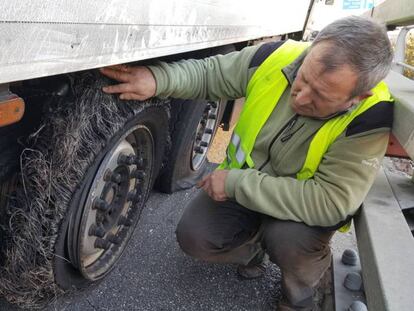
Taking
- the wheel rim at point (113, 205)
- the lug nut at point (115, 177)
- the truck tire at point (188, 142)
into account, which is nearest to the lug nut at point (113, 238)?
the wheel rim at point (113, 205)

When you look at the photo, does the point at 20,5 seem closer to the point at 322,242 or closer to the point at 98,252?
the point at 98,252

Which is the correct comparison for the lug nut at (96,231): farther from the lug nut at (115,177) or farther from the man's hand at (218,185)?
the man's hand at (218,185)

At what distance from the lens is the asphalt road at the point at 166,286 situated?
1987 mm

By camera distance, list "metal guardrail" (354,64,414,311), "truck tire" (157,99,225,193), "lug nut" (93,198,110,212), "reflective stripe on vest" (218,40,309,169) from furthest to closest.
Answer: "truck tire" (157,99,225,193), "reflective stripe on vest" (218,40,309,169), "lug nut" (93,198,110,212), "metal guardrail" (354,64,414,311)

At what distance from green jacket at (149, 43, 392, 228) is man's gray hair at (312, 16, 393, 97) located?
141 millimetres

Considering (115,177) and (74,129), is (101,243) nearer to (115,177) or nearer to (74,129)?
(115,177)

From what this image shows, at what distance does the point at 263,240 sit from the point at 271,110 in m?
0.58

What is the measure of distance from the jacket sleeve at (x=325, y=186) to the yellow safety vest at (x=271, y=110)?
4 cm

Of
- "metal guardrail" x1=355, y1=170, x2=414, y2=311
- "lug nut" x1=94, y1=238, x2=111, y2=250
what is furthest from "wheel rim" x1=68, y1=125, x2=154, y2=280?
"metal guardrail" x1=355, y1=170, x2=414, y2=311

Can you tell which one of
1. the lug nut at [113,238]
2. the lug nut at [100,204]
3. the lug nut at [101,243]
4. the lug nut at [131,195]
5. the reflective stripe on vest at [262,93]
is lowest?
the lug nut at [113,238]

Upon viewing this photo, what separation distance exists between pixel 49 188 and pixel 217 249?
857mm

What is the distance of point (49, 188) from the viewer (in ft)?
4.71

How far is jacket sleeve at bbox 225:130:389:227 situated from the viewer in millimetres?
1609

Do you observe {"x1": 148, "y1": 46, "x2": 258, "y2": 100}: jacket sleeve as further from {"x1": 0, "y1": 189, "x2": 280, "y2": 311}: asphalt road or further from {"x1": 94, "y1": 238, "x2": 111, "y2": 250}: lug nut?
{"x1": 0, "y1": 189, "x2": 280, "y2": 311}: asphalt road
